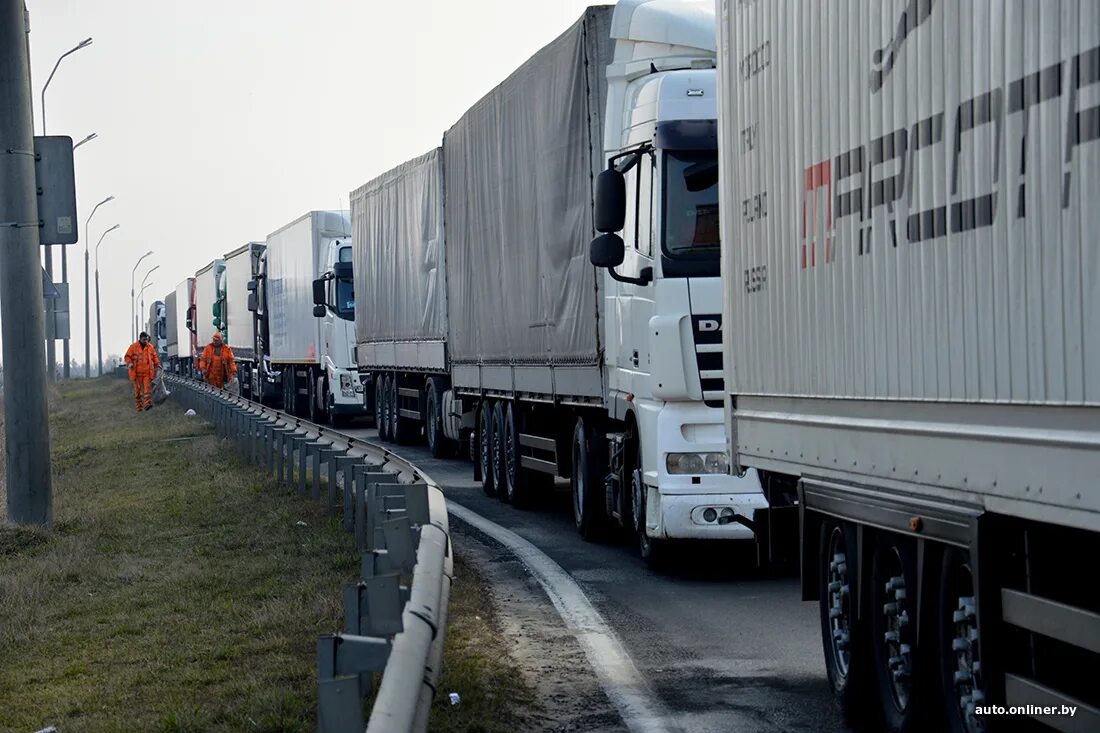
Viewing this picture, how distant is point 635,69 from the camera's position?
13.3 metres

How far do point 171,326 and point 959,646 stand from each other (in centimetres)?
8156

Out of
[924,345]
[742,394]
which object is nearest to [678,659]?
[742,394]

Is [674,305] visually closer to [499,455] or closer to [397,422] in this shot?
[499,455]

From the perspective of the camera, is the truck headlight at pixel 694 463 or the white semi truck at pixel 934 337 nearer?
the white semi truck at pixel 934 337

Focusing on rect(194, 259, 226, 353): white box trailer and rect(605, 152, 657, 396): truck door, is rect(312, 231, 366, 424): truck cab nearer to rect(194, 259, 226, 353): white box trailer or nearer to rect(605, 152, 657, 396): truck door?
rect(194, 259, 226, 353): white box trailer

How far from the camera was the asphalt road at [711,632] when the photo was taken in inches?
311

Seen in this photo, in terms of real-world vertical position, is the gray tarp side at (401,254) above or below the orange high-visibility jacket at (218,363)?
above

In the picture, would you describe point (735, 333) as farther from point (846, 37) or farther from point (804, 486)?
point (846, 37)

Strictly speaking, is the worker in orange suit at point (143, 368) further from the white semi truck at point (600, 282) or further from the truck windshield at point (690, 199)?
the truck windshield at point (690, 199)

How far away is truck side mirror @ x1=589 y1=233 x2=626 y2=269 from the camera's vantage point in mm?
12242

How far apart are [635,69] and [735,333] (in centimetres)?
473

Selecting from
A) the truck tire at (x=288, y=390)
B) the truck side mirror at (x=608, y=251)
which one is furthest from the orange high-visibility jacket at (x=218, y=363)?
the truck side mirror at (x=608, y=251)

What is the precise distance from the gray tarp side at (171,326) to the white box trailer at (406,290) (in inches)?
2022

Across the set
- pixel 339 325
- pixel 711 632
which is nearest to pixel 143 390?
pixel 339 325
